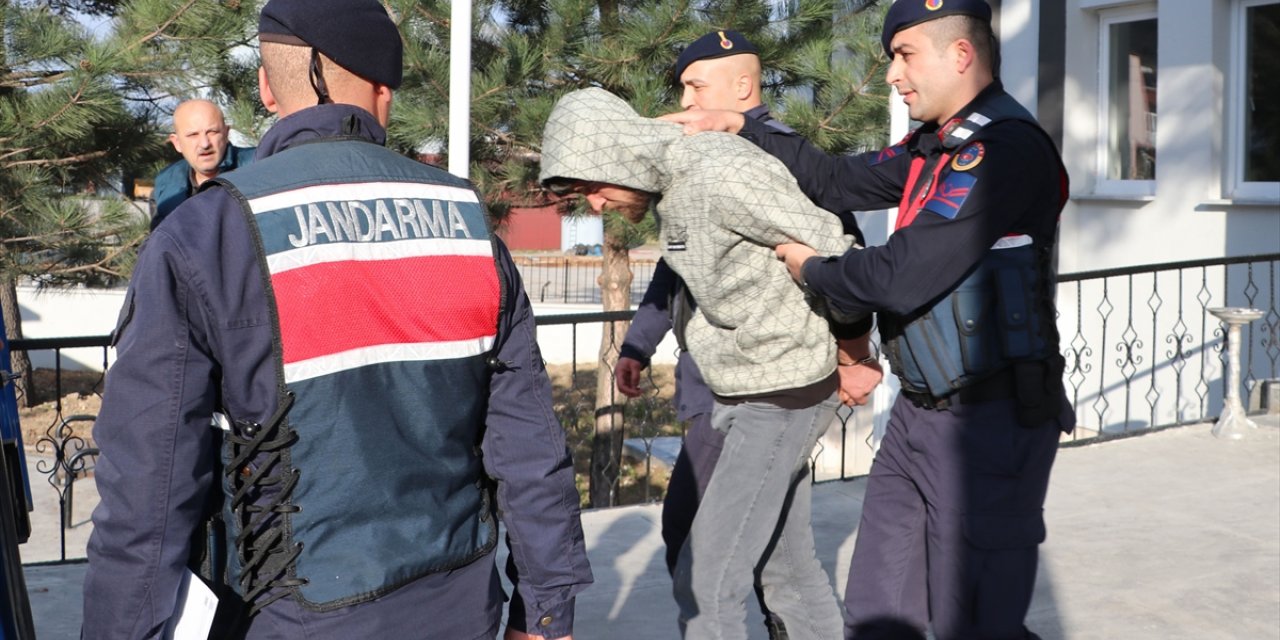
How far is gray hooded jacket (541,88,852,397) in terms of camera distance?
9.34ft

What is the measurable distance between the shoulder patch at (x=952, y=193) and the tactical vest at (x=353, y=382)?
104cm

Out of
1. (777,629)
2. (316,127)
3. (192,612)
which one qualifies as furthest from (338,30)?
(777,629)

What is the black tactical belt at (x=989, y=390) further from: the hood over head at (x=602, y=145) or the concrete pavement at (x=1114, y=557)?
the concrete pavement at (x=1114, y=557)

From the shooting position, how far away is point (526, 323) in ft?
6.89

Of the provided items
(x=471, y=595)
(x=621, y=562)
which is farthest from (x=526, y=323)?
(x=621, y=562)

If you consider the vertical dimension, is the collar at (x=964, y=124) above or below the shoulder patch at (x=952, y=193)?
above

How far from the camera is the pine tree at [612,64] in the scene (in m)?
9.68

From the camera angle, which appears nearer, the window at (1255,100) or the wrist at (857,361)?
the wrist at (857,361)

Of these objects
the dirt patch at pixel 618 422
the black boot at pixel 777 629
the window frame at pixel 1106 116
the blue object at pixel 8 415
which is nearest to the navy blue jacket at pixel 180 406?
the blue object at pixel 8 415

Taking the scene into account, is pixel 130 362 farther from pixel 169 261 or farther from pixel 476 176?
pixel 476 176

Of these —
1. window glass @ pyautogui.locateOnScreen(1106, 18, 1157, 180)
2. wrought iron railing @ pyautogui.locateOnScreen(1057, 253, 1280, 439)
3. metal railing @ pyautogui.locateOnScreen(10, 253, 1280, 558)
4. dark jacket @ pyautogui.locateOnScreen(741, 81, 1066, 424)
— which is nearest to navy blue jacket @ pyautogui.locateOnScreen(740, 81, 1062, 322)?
dark jacket @ pyautogui.locateOnScreen(741, 81, 1066, 424)

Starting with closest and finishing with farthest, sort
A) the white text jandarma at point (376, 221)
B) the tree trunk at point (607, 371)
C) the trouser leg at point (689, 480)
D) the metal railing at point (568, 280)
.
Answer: the white text jandarma at point (376, 221) < the trouser leg at point (689, 480) < the tree trunk at point (607, 371) < the metal railing at point (568, 280)

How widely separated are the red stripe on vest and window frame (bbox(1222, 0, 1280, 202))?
898 centimetres

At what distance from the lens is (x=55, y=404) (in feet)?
46.8
